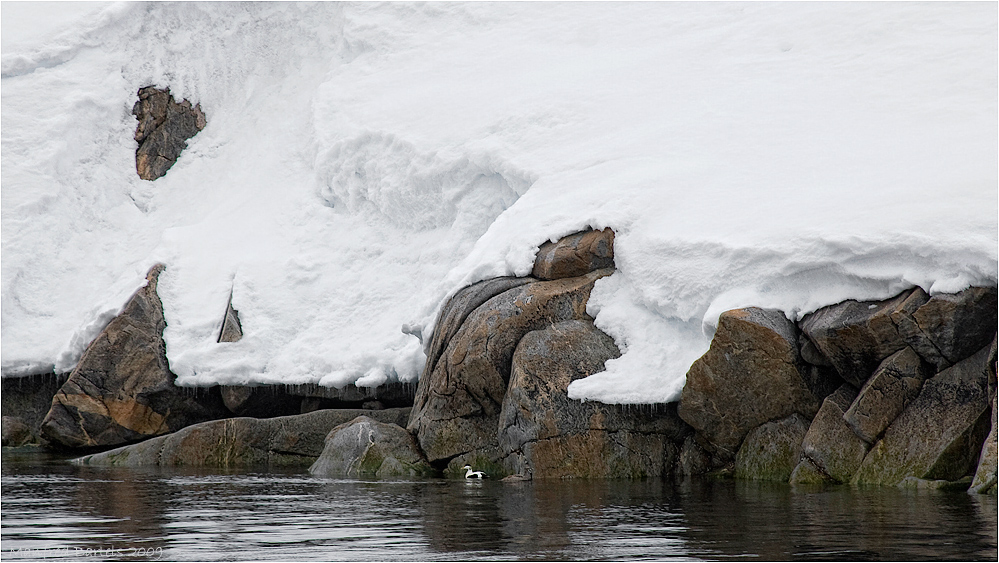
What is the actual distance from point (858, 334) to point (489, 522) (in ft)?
20.1

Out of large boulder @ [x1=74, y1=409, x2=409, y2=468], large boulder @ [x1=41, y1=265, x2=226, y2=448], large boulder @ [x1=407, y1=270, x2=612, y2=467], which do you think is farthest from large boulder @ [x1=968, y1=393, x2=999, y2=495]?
large boulder @ [x1=41, y1=265, x2=226, y2=448]

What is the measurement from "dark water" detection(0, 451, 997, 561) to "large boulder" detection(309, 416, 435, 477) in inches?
78.2

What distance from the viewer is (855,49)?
2284 centimetres

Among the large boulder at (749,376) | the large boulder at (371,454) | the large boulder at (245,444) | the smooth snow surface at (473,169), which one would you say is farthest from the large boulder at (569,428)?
the large boulder at (245,444)

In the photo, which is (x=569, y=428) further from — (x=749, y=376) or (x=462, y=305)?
(x=462, y=305)

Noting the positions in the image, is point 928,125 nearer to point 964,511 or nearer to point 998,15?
point 998,15

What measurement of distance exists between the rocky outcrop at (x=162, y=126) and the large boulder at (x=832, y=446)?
22.5 meters

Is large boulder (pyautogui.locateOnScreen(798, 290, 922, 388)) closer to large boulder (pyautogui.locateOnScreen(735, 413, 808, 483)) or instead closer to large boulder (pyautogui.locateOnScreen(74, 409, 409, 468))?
large boulder (pyautogui.locateOnScreen(735, 413, 808, 483))

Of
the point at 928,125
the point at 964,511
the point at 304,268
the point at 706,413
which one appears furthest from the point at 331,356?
the point at 964,511

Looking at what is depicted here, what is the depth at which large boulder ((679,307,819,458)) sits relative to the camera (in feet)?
44.8

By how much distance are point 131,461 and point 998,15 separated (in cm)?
1991

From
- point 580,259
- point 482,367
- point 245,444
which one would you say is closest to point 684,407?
point 482,367

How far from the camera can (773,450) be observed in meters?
13.9

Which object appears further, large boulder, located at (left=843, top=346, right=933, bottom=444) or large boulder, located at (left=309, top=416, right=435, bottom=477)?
large boulder, located at (left=309, top=416, right=435, bottom=477)
